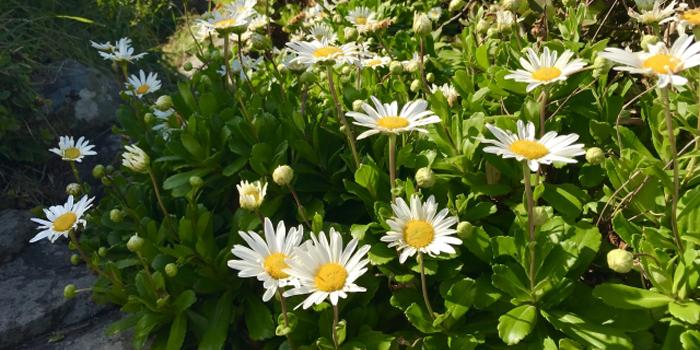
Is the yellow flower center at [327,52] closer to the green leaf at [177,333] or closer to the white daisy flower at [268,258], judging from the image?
the white daisy flower at [268,258]

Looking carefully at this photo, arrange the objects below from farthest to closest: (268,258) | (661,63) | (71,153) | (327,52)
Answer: (71,153)
(327,52)
(268,258)
(661,63)

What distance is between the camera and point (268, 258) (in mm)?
1242

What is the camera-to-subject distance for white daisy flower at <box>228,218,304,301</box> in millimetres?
1175

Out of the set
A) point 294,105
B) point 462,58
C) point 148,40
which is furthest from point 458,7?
point 148,40

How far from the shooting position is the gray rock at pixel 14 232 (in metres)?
2.31

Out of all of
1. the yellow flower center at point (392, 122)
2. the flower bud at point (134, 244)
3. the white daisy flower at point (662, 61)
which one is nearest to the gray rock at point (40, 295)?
the flower bud at point (134, 244)

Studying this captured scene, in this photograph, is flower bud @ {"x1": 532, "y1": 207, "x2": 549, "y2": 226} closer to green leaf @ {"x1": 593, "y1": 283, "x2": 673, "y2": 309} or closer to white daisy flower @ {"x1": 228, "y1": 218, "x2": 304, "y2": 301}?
green leaf @ {"x1": 593, "y1": 283, "x2": 673, "y2": 309}

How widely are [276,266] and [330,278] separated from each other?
132 millimetres

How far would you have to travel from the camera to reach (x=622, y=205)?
1.44m

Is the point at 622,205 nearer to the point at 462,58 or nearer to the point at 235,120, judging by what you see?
the point at 462,58

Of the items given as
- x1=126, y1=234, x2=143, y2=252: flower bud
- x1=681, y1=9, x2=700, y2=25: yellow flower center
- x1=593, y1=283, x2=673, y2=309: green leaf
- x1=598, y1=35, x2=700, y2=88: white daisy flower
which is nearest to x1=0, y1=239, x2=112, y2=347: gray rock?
x1=126, y1=234, x2=143, y2=252: flower bud

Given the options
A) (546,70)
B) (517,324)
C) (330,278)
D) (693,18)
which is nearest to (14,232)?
(330,278)

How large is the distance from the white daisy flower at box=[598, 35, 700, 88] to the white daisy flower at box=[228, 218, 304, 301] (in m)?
0.78

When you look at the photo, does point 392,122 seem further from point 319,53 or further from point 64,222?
point 64,222
